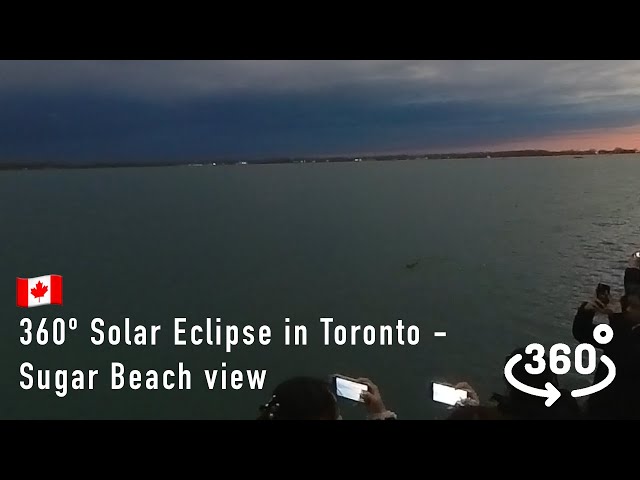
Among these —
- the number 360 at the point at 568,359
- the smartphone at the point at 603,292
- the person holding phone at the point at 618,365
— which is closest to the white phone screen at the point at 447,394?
the number 360 at the point at 568,359

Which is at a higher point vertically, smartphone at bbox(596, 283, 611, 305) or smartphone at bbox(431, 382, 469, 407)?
smartphone at bbox(596, 283, 611, 305)

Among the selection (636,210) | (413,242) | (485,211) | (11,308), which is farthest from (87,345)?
(636,210)

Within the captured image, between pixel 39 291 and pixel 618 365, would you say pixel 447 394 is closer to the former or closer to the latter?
pixel 618 365

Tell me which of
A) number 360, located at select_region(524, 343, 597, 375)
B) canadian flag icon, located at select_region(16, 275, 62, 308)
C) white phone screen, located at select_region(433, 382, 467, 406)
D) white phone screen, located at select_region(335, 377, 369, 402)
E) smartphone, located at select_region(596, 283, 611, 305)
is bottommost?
white phone screen, located at select_region(433, 382, 467, 406)

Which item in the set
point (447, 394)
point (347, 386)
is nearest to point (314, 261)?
point (347, 386)

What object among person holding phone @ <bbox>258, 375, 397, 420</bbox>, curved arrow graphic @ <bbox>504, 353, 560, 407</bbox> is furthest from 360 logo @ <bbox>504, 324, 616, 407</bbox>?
person holding phone @ <bbox>258, 375, 397, 420</bbox>

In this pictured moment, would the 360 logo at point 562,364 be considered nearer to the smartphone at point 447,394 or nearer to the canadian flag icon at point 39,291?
the smartphone at point 447,394

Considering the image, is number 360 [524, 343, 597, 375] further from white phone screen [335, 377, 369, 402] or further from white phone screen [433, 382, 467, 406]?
white phone screen [335, 377, 369, 402]
